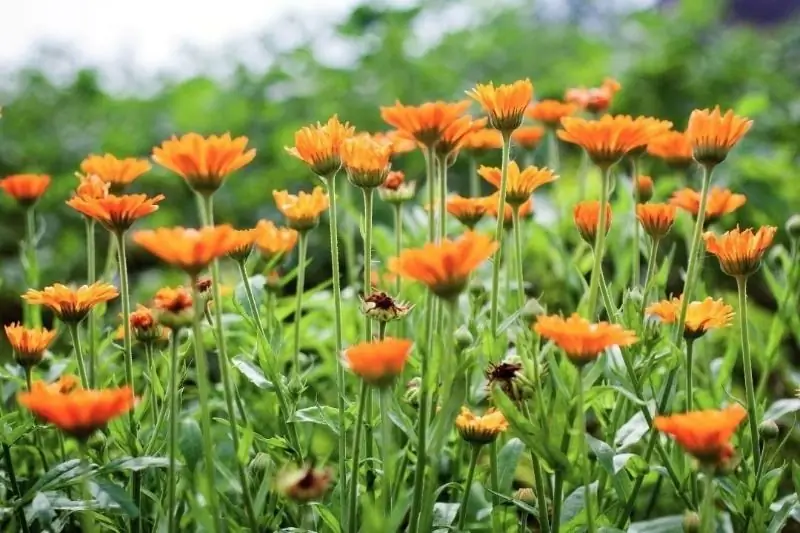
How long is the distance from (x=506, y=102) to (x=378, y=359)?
0.95 feet

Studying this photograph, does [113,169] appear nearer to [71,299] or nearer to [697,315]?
[71,299]

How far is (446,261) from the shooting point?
590mm

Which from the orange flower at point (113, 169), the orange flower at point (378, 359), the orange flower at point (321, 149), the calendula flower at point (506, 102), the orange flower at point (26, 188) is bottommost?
the orange flower at point (378, 359)

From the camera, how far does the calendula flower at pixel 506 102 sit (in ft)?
2.53

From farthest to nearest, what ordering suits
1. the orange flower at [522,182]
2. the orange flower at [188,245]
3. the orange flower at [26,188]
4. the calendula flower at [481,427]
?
the orange flower at [26,188] → the orange flower at [522,182] → the calendula flower at [481,427] → the orange flower at [188,245]

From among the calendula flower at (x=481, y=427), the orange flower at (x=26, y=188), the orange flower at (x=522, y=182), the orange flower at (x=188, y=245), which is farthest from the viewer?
the orange flower at (x=26, y=188)

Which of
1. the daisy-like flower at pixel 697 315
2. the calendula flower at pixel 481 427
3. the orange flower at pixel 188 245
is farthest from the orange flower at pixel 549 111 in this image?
the orange flower at pixel 188 245

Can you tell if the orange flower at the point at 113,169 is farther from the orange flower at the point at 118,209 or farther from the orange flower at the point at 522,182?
the orange flower at the point at 522,182

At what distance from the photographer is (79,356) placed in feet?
2.52

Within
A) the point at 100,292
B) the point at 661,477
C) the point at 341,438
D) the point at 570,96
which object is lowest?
the point at 661,477

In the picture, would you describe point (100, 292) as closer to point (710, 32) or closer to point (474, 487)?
point (474, 487)

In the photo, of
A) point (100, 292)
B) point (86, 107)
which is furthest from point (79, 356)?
point (86, 107)

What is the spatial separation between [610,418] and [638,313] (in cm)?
11

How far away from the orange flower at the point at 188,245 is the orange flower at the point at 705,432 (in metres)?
0.31
